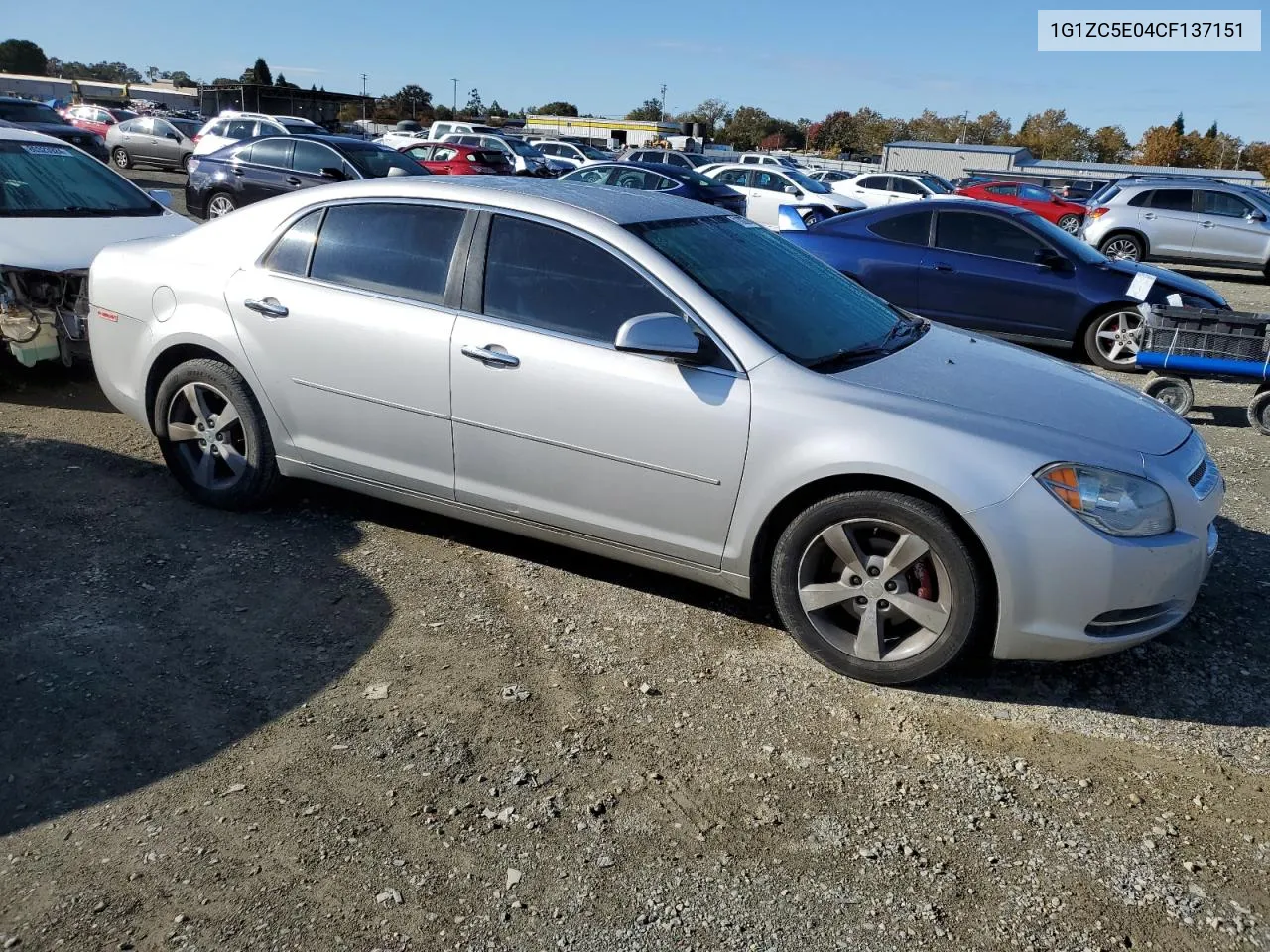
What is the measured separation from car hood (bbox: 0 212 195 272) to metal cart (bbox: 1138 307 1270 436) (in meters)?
6.73

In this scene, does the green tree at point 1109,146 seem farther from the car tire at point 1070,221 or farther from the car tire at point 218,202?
the car tire at point 218,202

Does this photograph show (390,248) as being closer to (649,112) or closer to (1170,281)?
(1170,281)

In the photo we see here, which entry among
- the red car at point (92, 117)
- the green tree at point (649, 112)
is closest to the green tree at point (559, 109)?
the green tree at point (649, 112)

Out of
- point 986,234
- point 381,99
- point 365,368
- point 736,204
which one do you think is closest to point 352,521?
point 365,368

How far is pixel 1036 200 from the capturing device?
2452cm

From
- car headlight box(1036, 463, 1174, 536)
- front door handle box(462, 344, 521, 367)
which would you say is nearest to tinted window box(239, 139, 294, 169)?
front door handle box(462, 344, 521, 367)

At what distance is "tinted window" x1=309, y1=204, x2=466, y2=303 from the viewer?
4301mm

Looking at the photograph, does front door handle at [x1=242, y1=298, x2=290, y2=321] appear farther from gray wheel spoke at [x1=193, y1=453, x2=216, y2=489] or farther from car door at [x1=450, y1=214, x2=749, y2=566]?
car door at [x1=450, y1=214, x2=749, y2=566]

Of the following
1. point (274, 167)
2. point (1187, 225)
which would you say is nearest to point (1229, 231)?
point (1187, 225)

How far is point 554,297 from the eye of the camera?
4.07 meters

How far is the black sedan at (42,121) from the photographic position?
20.6 metres

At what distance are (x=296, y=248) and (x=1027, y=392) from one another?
125 inches

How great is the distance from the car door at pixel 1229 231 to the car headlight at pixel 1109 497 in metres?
17.5

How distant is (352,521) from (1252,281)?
64.6 ft
